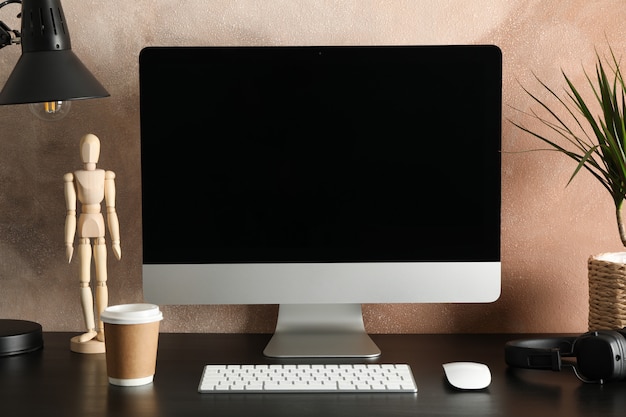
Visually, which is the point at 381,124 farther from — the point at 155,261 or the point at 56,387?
Result: the point at 56,387

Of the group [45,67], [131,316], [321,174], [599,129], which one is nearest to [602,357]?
[599,129]

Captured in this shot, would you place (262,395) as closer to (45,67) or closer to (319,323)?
(319,323)

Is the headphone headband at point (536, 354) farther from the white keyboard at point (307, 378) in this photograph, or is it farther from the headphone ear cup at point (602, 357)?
the white keyboard at point (307, 378)

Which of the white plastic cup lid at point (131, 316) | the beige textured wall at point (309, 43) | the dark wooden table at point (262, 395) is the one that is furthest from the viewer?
the beige textured wall at point (309, 43)

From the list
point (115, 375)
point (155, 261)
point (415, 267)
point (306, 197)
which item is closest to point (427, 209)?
point (415, 267)

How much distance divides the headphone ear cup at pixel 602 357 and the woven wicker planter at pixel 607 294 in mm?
159

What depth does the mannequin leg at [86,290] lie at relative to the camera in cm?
140

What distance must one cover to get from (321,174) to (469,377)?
43 cm

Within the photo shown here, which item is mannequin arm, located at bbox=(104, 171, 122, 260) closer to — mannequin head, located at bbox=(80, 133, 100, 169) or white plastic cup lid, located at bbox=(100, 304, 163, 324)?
mannequin head, located at bbox=(80, 133, 100, 169)

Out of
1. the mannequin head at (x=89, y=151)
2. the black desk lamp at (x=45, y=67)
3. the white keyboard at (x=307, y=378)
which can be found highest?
the black desk lamp at (x=45, y=67)

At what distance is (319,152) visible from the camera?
133 cm

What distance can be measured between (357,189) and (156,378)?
0.47 metres

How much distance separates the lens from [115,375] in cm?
117

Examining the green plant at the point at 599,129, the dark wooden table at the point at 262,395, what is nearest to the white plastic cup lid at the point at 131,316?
the dark wooden table at the point at 262,395
